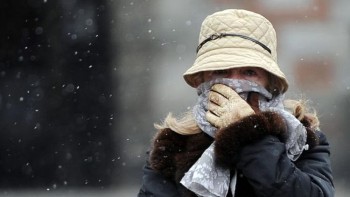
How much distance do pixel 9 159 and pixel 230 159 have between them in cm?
455

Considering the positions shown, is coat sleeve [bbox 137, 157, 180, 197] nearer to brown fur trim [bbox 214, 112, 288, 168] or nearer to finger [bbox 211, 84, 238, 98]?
brown fur trim [bbox 214, 112, 288, 168]

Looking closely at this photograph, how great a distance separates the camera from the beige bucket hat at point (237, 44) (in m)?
2.25

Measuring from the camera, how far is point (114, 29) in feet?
20.2

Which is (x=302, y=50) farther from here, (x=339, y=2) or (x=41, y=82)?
(x=41, y=82)

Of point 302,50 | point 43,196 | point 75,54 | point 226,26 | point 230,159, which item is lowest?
point 230,159

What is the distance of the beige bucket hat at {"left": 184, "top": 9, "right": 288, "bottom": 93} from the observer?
2.25 m

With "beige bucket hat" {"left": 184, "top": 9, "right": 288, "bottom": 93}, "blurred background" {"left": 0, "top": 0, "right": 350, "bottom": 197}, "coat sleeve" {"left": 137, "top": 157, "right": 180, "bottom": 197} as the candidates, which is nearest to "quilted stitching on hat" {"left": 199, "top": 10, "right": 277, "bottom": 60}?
"beige bucket hat" {"left": 184, "top": 9, "right": 288, "bottom": 93}

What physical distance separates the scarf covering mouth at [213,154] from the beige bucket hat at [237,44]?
6 centimetres

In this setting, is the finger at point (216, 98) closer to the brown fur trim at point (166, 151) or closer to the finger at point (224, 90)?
the finger at point (224, 90)

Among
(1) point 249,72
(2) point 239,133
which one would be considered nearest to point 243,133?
(2) point 239,133

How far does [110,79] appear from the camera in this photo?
621cm

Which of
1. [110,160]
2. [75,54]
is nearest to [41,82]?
[75,54]

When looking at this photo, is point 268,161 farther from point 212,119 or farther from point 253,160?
point 212,119

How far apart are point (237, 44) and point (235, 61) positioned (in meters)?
0.09
